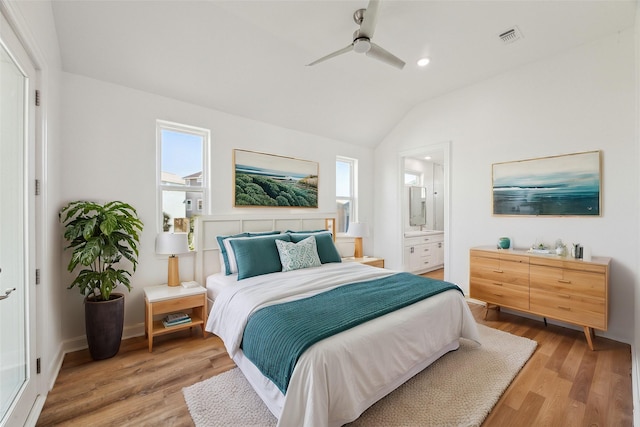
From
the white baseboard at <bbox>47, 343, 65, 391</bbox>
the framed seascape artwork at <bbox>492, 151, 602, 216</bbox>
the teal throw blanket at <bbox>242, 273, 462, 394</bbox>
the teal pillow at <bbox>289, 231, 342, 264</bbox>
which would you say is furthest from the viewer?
the teal pillow at <bbox>289, 231, 342, 264</bbox>

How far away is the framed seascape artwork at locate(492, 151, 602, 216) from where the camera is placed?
3057mm

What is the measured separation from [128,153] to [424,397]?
3.51 meters

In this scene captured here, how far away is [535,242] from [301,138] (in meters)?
3.47

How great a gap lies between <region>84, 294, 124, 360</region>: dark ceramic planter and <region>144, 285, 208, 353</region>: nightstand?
0.84ft

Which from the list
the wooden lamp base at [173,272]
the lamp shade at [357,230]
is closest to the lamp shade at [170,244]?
the wooden lamp base at [173,272]

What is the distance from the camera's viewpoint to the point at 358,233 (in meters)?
4.56

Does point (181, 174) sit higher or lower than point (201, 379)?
higher

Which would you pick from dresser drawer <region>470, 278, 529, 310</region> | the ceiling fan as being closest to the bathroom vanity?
dresser drawer <region>470, 278, 529, 310</region>

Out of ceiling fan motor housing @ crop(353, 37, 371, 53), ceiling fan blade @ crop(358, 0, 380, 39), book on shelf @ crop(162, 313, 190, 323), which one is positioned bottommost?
book on shelf @ crop(162, 313, 190, 323)

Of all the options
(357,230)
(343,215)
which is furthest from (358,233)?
(343,215)

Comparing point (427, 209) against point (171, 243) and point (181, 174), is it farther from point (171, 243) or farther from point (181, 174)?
point (171, 243)

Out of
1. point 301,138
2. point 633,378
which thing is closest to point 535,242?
point 633,378

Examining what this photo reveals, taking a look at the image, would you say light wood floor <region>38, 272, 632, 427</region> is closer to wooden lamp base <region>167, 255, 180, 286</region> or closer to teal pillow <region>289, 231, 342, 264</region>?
wooden lamp base <region>167, 255, 180, 286</region>

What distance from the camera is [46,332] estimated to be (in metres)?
2.03
